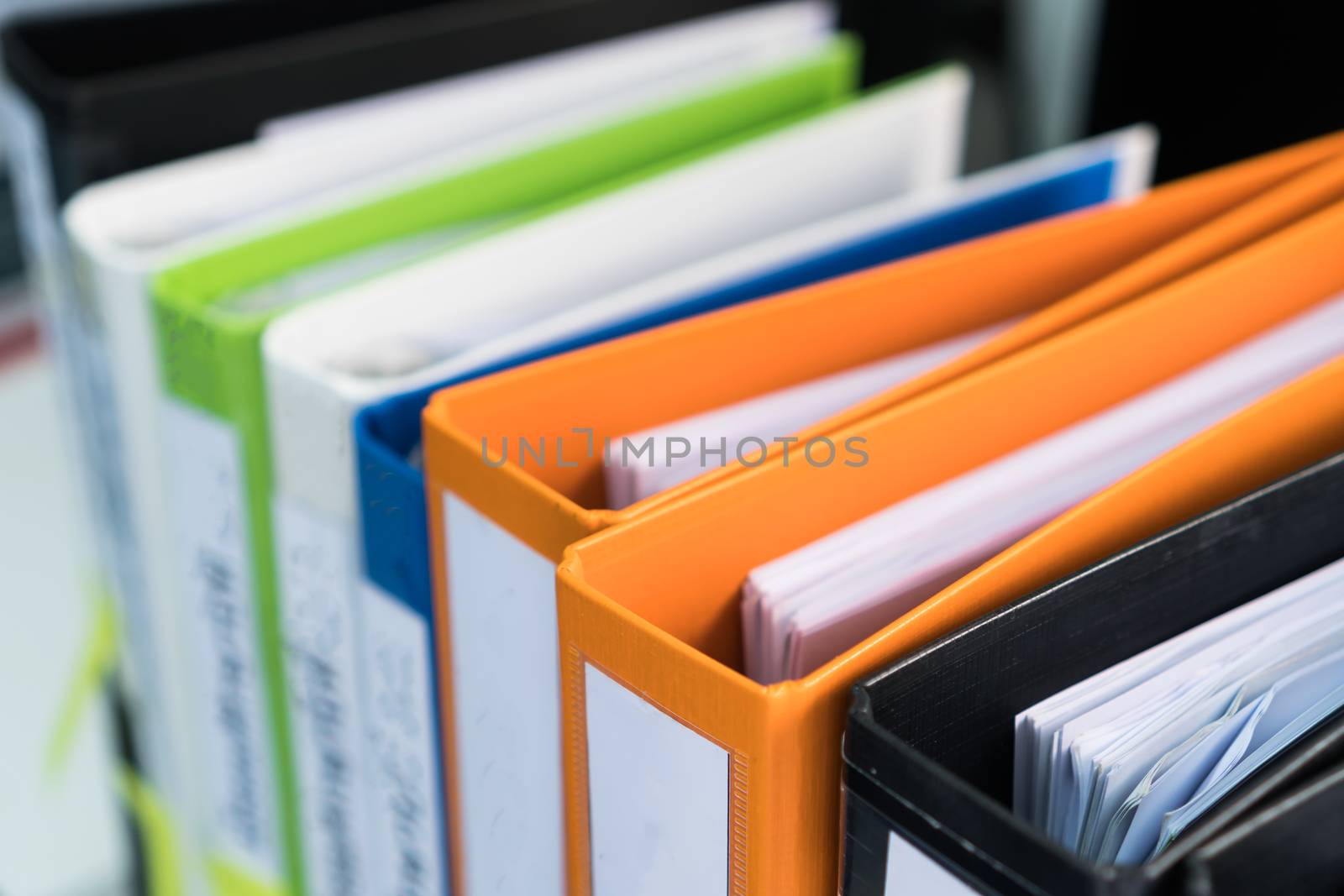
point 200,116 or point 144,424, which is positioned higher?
point 200,116

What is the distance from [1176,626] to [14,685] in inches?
39.8

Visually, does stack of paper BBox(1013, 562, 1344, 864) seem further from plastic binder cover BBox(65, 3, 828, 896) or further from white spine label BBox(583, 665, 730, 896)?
plastic binder cover BBox(65, 3, 828, 896)

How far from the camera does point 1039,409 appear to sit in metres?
0.47

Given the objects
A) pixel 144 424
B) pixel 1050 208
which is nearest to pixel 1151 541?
pixel 1050 208

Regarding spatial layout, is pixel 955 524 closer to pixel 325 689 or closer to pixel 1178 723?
pixel 1178 723

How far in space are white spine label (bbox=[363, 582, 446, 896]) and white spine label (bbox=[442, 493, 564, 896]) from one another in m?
0.02

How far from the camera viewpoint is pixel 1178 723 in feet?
1.23

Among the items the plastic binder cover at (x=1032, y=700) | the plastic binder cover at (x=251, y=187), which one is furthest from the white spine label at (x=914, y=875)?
the plastic binder cover at (x=251, y=187)

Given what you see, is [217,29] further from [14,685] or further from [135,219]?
[14,685]

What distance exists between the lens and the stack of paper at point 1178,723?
1.20 feet

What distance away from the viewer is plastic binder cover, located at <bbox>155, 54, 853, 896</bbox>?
55cm

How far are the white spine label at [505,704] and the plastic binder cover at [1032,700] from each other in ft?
0.39

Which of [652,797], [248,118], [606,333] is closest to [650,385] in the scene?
[606,333]

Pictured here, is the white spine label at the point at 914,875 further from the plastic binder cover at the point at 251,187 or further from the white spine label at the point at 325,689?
the plastic binder cover at the point at 251,187
